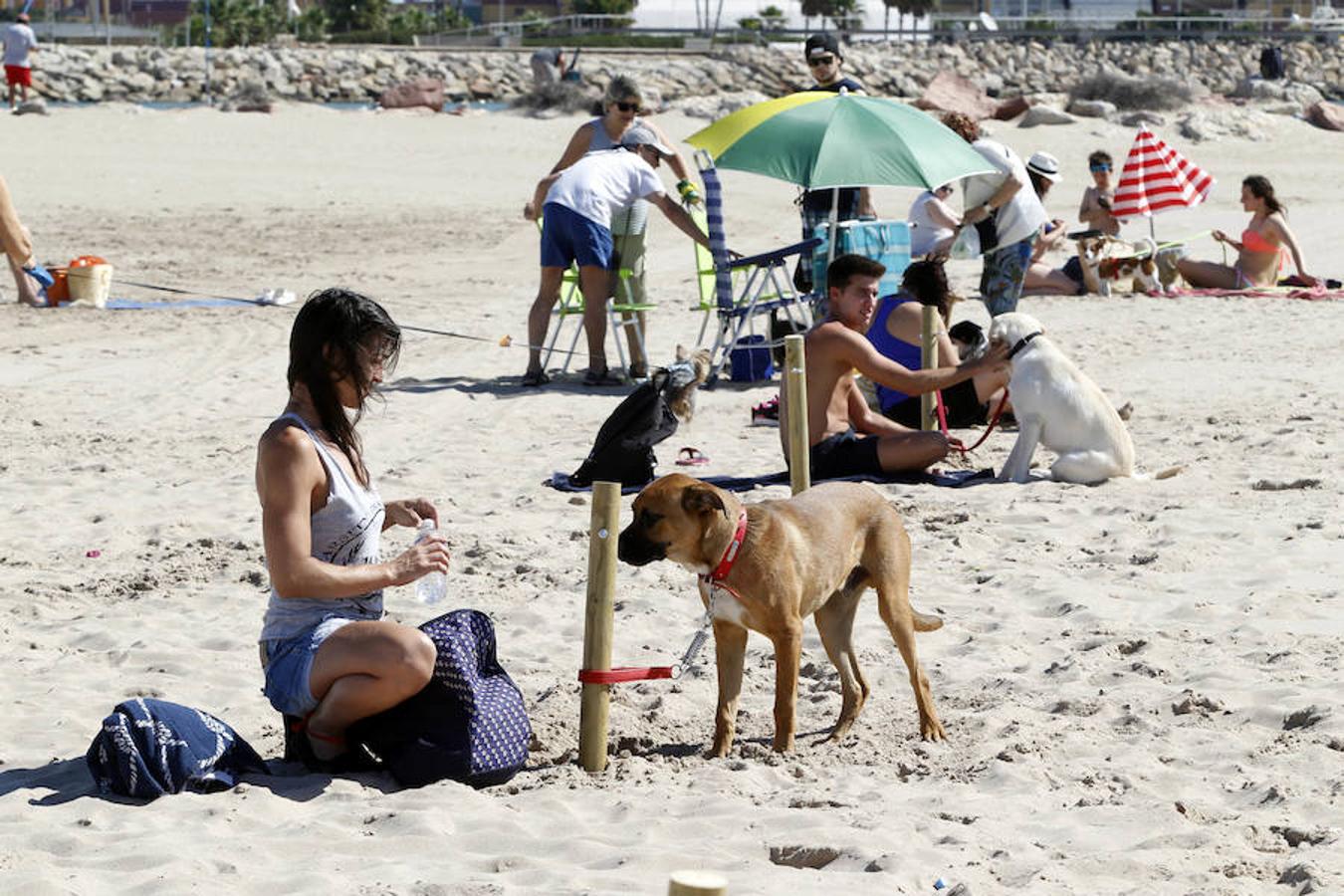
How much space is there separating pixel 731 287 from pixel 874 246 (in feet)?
3.24

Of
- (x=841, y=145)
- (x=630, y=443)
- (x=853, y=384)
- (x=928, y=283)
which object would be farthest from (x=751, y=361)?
(x=630, y=443)

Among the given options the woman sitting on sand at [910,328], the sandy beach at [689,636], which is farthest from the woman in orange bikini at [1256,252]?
the woman sitting on sand at [910,328]

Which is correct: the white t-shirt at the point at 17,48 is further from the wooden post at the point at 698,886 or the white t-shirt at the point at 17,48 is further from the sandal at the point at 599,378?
the wooden post at the point at 698,886

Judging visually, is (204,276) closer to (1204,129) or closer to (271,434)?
(271,434)

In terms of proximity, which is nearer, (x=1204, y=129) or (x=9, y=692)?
(x=9, y=692)

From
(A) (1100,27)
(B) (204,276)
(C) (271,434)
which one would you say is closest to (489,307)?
(B) (204,276)

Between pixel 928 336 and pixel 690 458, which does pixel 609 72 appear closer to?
pixel 690 458

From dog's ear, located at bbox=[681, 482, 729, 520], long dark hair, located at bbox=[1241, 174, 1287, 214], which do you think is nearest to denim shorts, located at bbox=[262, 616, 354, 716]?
dog's ear, located at bbox=[681, 482, 729, 520]

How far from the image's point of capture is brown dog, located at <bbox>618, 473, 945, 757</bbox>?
15.8 ft

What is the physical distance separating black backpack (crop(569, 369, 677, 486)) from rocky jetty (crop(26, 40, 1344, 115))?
29684 millimetres

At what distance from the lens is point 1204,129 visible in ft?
113

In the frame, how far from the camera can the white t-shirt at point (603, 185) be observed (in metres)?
11.1

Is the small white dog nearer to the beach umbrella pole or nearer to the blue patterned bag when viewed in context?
the beach umbrella pole

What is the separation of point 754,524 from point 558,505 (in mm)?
3448
